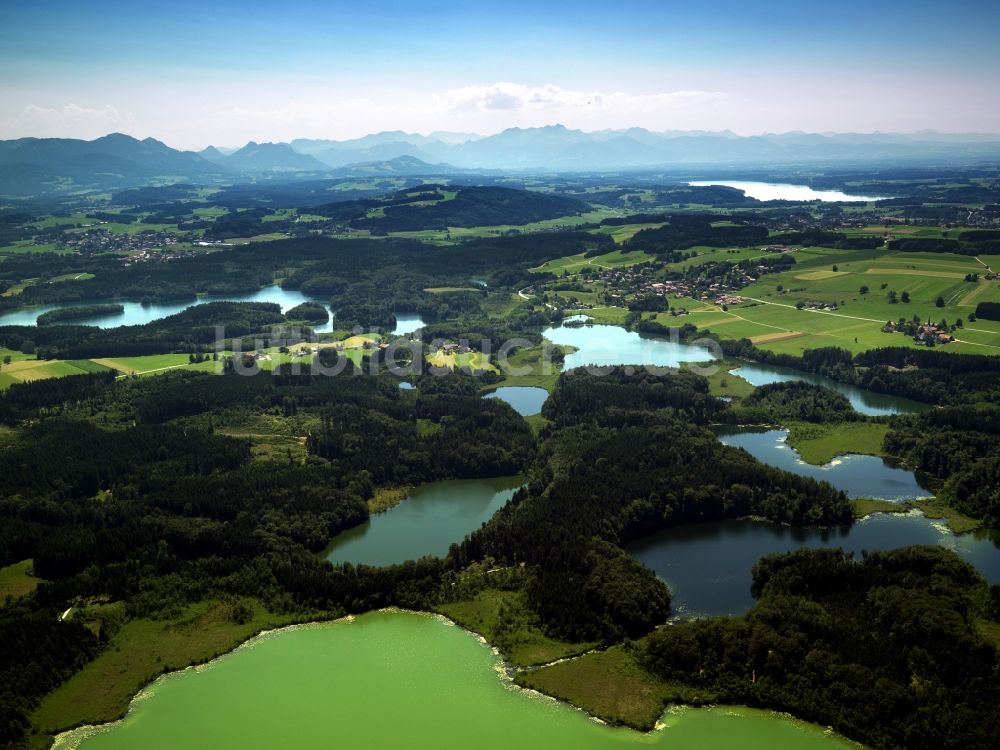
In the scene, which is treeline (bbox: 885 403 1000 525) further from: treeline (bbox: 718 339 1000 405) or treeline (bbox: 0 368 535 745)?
treeline (bbox: 0 368 535 745)

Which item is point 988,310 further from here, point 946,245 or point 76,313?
point 76,313

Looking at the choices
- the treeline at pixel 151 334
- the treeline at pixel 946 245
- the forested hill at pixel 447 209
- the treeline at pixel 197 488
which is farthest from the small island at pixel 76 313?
the treeline at pixel 946 245

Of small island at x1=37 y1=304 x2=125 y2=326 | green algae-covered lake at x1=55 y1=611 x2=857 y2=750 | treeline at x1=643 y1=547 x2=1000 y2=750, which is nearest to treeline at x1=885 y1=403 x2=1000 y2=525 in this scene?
treeline at x1=643 y1=547 x2=1000 y2=750

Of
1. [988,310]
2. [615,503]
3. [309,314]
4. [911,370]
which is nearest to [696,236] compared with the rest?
[988,310]

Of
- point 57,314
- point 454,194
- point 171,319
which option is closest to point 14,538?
point 171,319

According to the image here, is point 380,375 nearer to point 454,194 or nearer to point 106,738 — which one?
point 106,738
